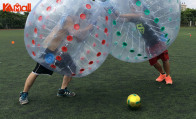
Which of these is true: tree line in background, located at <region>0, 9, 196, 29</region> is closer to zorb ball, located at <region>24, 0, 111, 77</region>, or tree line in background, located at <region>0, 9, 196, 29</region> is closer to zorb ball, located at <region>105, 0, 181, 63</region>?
zorb ball, located at <region>105, 0, 181, 63</region>

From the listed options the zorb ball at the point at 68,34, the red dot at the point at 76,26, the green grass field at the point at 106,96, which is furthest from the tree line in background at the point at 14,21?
the red dot at the point at 76,26

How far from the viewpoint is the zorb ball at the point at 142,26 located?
9.33 feet

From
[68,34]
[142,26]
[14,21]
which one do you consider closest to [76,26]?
[68,34]

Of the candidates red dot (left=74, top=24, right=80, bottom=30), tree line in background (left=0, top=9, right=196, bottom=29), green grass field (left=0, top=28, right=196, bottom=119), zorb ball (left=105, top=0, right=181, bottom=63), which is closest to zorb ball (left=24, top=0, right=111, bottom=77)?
red dot (left=74, top=24, right=80, bottom=30)

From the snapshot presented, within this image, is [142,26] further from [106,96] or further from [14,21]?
[14,21]

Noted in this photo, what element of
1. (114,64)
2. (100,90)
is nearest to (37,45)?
(100,90)

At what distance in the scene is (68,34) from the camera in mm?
2471

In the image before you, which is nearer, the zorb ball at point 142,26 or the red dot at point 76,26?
the red dot at point 76,26

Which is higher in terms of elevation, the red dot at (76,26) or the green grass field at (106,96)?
the red dot at (76,26)

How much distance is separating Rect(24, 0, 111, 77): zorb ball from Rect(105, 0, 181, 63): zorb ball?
297 millimetres

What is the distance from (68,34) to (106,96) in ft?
4.51

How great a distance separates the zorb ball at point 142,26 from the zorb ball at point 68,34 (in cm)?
30

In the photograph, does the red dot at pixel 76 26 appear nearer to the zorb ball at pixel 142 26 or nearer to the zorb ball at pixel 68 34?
the zorb ball at pixel 68 34

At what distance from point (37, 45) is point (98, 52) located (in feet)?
2.45
